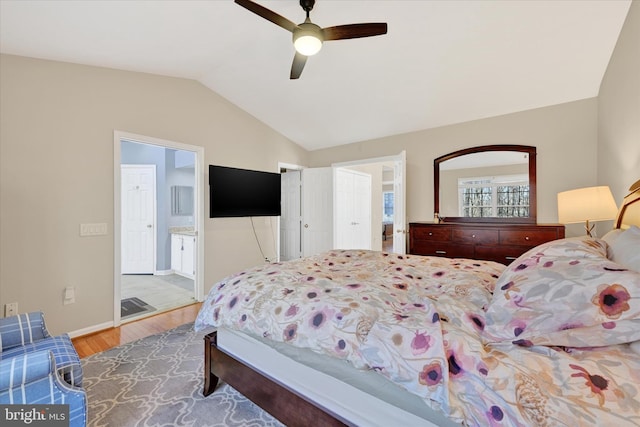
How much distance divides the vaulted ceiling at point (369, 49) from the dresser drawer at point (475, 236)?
5.01ft

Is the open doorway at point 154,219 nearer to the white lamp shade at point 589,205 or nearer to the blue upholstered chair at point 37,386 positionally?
the blue upholstered chair at point 37,386

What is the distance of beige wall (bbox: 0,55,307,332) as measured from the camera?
2.43 m

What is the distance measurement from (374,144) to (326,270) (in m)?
3.19

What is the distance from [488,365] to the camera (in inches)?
35.0

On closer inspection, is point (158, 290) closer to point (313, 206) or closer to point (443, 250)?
point (313, 206)

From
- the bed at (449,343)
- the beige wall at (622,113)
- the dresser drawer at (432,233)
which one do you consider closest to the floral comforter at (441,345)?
the bed at (449,343)

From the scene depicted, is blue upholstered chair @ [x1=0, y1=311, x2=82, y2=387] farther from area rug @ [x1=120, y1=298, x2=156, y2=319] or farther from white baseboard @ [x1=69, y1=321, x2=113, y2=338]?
area rug @ [x1=120, y1=298, x2=156, y2=319]

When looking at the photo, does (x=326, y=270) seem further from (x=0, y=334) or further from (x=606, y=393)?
(x=0, y=334)

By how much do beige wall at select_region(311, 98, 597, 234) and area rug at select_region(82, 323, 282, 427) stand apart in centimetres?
332

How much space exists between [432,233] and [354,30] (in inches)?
101

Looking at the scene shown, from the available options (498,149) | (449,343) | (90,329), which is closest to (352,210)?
(498,149)

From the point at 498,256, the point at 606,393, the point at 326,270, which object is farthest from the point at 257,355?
the point at 498,256

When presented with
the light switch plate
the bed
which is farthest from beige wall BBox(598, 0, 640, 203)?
the light switch plate

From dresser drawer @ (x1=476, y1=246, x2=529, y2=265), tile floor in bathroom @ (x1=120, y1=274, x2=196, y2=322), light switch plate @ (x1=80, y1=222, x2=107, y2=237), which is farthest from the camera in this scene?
tile floor in bathroom @ (x1=120, y1=274, x2=196, y2=322)
